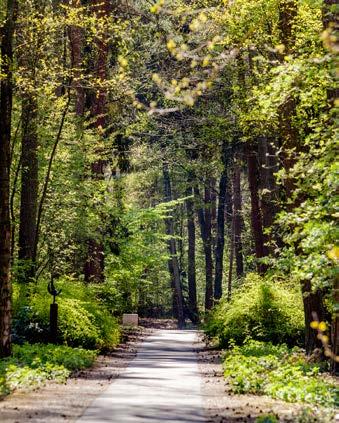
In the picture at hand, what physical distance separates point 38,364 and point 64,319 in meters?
5.17

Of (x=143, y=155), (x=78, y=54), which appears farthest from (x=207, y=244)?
(x=78, y=54)

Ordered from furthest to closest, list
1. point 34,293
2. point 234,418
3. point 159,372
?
1. point 34,293
2. point 159,372
3. point 234,418

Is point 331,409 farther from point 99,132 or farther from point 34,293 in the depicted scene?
point 99,132

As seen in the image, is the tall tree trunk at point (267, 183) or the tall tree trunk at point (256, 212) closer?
the tall tree trunk at point (267, 183)

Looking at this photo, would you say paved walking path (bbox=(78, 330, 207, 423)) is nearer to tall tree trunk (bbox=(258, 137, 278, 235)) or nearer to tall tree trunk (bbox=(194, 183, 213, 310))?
tall tree trunk (bbox=(258, 137, 278, 235))

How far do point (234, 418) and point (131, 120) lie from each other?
2821 centimetres

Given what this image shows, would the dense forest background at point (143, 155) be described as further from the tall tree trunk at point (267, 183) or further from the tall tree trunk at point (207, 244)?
the tall tree trunk at point (207, 244)

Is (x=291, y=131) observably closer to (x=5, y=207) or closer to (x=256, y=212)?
(x=5, y=207)

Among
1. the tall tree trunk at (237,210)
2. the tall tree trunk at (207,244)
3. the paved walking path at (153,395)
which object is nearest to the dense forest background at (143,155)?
the paved walking path at (153,395)

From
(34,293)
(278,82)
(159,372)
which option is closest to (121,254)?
(34,293)

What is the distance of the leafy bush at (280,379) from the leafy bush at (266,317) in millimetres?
3190

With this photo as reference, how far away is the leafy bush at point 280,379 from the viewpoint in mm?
13781

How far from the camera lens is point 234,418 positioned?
12.3 meters

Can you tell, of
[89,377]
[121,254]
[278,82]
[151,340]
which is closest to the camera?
[278,82]
